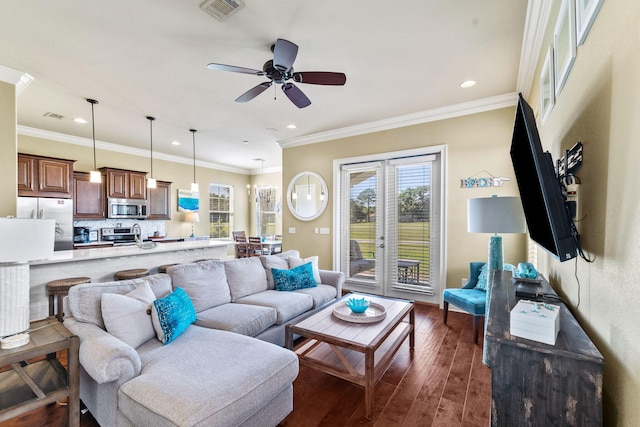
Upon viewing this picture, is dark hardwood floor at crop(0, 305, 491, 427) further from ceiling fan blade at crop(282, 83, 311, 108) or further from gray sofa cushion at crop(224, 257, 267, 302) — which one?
ceiling fan blade at crop(282, 83, 311, 108)

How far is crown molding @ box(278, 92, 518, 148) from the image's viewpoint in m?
3.70

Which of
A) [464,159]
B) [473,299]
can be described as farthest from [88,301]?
[464,159]

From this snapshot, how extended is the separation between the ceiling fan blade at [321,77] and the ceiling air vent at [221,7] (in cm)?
67

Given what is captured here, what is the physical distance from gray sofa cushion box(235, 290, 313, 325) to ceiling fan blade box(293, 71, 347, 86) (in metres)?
2.20

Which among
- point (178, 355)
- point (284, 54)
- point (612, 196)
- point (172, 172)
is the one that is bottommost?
point (178, 355)

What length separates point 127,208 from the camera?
6141mm

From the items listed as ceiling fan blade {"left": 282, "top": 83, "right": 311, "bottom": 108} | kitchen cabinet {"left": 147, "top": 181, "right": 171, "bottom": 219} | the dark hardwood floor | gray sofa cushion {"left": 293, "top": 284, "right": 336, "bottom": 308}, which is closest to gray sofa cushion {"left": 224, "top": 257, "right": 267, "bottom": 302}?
gray sofa cushion {"left": 293, "top": 284, "right": 336, "bottom": 308}

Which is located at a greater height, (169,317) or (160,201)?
(160,201)

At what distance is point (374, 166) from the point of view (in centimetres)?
477

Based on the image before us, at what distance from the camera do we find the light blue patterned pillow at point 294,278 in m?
3.34

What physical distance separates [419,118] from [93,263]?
15.9 feet

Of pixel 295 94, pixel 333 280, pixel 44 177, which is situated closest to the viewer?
pixel 295 94

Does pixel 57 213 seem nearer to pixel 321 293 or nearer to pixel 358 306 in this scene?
pixel 321 293

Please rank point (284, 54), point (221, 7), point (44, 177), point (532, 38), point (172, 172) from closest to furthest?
point (221, 7), point (284, 54), point (532, 38), point (44, 177), point (172, 172)
